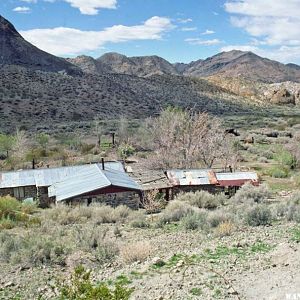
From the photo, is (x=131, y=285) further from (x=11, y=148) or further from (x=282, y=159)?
(x=11, y=148)

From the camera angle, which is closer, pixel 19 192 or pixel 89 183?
pixel 89 183

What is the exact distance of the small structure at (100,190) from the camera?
78.3ft

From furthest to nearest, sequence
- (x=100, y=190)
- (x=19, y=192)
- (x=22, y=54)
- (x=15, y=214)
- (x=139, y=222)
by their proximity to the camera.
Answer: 1. (x=22, y=54)
2. (x=19, y=192)
3. (x=100, y=190)
4. (x=15, y=214)
5. (x=139, y=222)

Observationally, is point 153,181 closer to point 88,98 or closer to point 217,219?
point 217,219

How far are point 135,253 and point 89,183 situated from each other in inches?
434

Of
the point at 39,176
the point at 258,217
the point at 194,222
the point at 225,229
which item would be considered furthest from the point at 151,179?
the point at 225,229

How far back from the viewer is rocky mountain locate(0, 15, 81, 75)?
107m

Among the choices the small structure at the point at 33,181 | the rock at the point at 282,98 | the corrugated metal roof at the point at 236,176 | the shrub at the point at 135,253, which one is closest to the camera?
the shrub at the point at 135,253

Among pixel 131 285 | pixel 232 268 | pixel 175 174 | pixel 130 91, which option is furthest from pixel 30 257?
pixel 130 91

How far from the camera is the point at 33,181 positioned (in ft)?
90.6

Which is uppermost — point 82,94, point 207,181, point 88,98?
point 82,94

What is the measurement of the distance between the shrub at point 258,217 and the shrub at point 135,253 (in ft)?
17.7

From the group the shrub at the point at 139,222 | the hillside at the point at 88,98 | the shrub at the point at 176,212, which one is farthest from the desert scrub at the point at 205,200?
the hillside at the point at 88,98

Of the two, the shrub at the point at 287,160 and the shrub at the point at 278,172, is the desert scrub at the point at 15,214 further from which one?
the shrub at the point at 287,160
